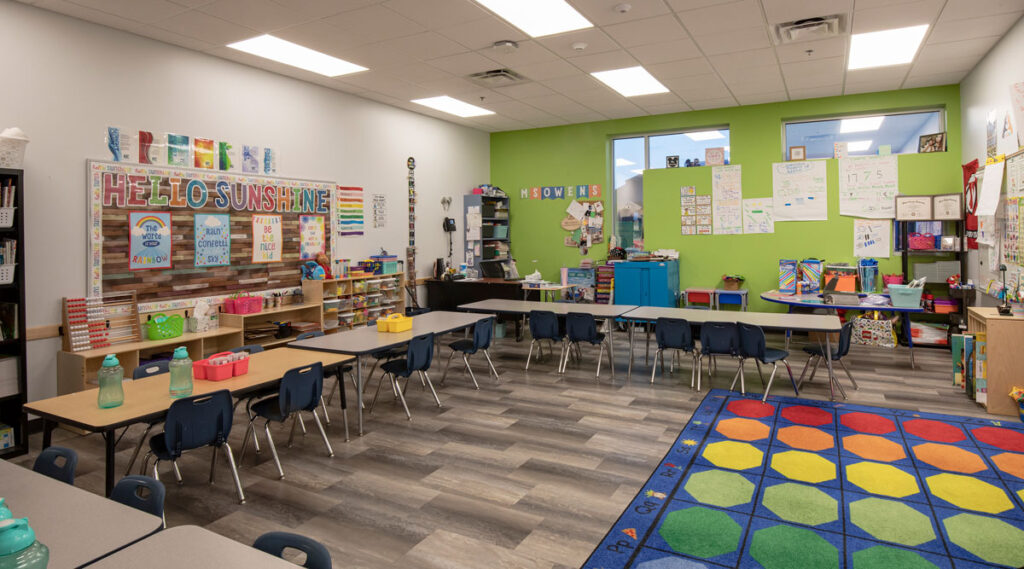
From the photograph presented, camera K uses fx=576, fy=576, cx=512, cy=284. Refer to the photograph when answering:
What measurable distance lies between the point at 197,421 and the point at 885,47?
728 cm

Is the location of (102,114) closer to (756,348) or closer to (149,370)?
(149,370)

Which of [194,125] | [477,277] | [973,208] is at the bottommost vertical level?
[477,277]

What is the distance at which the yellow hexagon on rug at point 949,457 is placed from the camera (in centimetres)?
384

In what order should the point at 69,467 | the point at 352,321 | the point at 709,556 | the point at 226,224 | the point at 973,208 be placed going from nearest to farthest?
the point at 69,467 → the point at 709,556 → the point at 226,224 → the point at 973,208 → the point at 352,321

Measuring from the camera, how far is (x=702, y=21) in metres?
5.33

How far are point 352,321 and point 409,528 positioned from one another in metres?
4.78

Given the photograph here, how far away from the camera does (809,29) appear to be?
5480 millimetres

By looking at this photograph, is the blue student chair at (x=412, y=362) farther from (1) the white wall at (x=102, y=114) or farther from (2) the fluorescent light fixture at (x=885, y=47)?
(2) the fluorescent light fixture at (x=885, y=47)

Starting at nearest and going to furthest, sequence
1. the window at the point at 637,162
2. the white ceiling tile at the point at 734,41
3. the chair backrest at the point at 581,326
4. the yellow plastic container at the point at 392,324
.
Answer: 1. the yellow plastic container at the point at 392,324
2. the white ceiling tile at the point at 734,41
3. the chair backrest at the point at 581,326
4. the window at the point at 637,162

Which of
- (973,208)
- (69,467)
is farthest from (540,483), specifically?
(973,208)

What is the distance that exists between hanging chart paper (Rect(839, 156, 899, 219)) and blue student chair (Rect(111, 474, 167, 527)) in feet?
29.0

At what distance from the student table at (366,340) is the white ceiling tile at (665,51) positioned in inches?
133

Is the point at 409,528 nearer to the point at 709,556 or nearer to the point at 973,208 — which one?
the point at 709,556

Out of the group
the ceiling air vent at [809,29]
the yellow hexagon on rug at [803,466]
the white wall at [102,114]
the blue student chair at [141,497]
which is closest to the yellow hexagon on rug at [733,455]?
the yellow hexagon on rug at [803,466]
